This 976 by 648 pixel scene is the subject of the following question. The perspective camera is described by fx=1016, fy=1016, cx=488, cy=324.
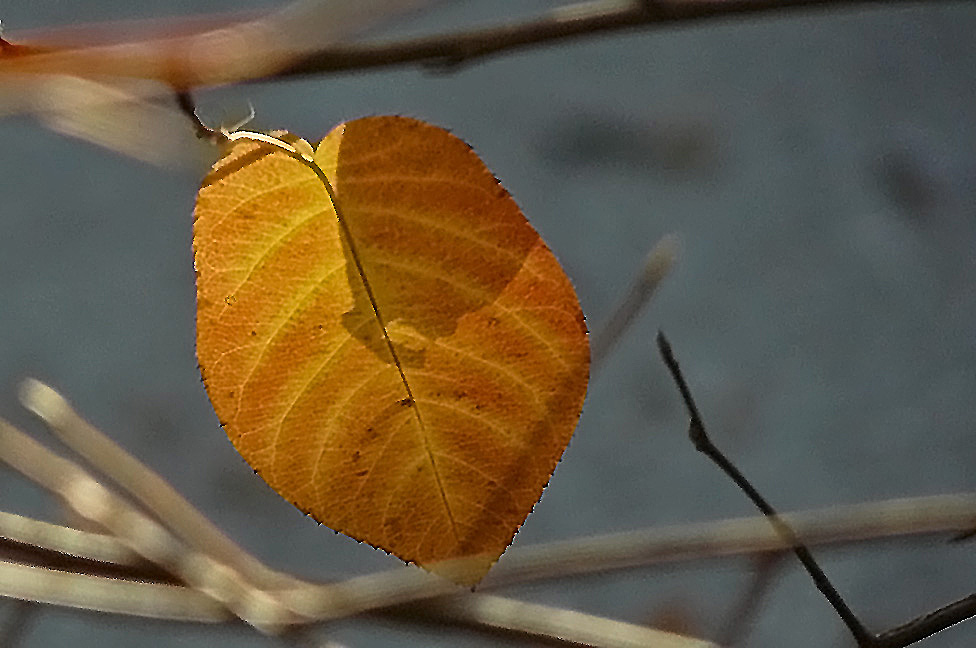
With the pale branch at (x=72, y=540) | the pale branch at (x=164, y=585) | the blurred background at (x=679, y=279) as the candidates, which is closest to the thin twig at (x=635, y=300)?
the blurred background at (x=679, y=279)

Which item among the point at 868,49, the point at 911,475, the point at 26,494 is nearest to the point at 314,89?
the point at 26,494

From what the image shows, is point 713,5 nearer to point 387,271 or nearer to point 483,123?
point 387,271

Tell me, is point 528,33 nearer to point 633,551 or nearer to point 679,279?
point 633,551

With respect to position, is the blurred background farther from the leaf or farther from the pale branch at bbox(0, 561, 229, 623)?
the leaf

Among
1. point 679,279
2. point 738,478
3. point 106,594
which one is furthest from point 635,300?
point 738,478

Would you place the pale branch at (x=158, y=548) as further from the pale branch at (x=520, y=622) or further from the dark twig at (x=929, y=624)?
the dark twig at (x=929, y=624)

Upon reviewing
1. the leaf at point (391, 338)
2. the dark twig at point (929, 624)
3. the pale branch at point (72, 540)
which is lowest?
the dark twig at point (929, 624)

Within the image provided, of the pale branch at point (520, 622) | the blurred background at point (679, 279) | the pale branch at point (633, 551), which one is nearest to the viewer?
the pale branch at point (520, 622)
